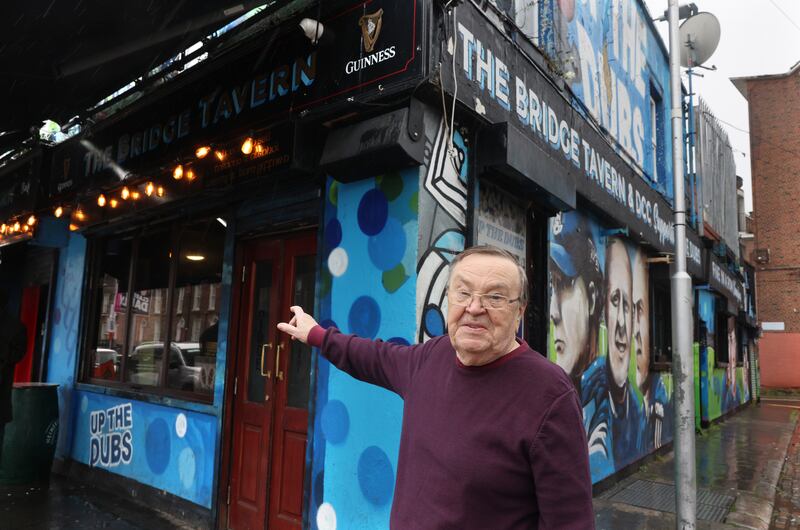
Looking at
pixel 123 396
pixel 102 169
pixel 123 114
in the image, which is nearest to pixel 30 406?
pixel 123 396

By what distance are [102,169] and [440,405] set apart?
6046mm

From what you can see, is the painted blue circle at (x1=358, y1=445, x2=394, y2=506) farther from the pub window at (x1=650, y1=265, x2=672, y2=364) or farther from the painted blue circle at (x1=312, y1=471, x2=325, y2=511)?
the pub window at (x1=650, y1=265, x2=672, y2=364)

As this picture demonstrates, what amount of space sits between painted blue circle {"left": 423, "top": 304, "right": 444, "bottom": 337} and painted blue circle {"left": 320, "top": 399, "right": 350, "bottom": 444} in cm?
82

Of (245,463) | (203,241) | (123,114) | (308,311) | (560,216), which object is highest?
(123,114)

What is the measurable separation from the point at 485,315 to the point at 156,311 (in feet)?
16.9

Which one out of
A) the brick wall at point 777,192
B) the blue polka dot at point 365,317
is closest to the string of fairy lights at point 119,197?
the blue polka dot at point 365,317

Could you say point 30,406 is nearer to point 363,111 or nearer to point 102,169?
point 102,169

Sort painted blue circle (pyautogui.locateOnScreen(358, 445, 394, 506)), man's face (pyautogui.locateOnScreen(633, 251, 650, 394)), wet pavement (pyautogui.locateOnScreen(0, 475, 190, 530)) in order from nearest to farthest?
painted blue circle (pyautogui.locateOnScreen(358, 445, 394, 506)), wet pavement (pyautogui.locateOnScreen(0, 475, 190, 530)), man's face (pyautogui.locateOnScreen(633, 251, 650, 394))

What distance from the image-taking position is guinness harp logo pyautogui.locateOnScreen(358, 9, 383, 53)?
3.64 meters

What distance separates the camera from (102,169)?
20.7 feet

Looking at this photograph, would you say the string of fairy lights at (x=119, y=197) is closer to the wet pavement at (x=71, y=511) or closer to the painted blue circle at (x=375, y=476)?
the painted blue circle at (x=375, y=476)

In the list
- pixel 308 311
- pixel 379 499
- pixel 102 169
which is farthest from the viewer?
pixel 102 169

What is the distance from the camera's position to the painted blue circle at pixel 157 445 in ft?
17.1

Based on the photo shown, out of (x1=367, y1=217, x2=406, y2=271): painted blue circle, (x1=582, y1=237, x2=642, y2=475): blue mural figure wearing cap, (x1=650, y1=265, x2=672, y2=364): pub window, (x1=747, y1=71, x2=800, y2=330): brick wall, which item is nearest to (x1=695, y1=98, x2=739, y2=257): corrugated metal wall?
(x1=650, y1=265, x2=672, y2=364): pub window
